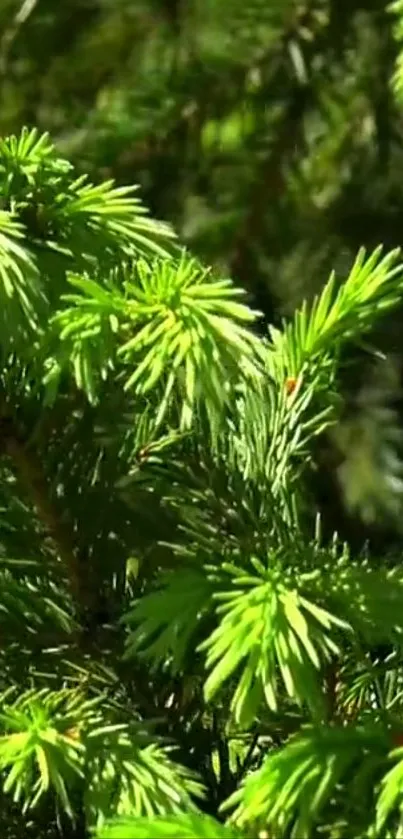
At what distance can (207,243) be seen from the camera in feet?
3.30

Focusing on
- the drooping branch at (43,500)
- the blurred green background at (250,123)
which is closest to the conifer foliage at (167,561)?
the drooping branch at (43,500)

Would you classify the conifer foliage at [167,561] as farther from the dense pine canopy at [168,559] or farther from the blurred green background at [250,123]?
the blurred green background at [250,123]

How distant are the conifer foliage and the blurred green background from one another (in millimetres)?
528

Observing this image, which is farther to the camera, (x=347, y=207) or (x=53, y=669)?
(x=347, y=207)

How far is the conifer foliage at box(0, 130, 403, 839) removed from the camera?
0.33 meters

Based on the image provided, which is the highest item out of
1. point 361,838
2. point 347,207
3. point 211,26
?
point 211,26

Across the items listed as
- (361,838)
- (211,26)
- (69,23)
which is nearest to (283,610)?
(361,838)

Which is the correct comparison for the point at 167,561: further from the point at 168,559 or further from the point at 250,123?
Result: the point at 250,123

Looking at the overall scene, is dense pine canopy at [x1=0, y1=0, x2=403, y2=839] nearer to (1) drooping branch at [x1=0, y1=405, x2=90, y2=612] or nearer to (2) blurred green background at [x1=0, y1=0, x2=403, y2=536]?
(1) drooping branch at [x1=0, y1=405, x2=90, y2=612]

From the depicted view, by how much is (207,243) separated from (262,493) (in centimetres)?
61

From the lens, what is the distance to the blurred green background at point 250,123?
0.95 meters

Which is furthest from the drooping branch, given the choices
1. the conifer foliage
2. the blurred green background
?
the blurred green background

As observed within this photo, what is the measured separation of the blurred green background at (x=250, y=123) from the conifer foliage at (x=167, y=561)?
528 mm

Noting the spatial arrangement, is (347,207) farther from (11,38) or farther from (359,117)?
(11,38)
